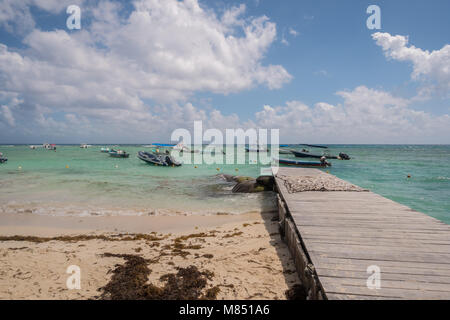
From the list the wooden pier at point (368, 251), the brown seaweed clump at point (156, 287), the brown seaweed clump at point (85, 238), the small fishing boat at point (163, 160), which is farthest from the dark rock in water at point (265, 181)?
the small fishing boat at point (163, 160)

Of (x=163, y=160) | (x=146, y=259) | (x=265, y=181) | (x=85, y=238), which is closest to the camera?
(x=146, y=259)

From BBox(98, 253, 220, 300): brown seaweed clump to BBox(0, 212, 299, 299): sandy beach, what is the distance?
0.02 metres

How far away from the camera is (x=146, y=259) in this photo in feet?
20.6

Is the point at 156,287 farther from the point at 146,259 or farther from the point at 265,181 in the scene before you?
the point at 265,181

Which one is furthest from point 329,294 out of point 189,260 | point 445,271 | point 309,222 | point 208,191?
point 208,191

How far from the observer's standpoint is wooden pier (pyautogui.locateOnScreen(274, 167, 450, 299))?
347 centimetres

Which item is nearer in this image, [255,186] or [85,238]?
[85,238]

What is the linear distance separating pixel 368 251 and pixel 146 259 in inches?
227

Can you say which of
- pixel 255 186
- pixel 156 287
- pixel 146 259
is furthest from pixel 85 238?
pixel 255 186

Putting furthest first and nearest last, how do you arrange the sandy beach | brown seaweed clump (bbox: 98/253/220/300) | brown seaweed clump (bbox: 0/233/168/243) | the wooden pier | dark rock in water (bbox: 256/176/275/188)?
1. dark rock in water (bbox: 256/176/275/188)
2. brown seaweed clump (bbox: 0/233/168/243)
3. the sandy beach
4. brown seaweed clump (bbox: 98/253/220/300)
5. the wooden pier

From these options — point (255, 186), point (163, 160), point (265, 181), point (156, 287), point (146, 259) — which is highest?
point (163, 160)

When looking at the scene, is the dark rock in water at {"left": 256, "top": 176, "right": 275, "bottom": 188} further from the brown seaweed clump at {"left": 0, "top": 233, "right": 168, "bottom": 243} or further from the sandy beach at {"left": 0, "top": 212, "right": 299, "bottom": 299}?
the brown seaweed clump at {"left": 0, "top": 233, "right": 168, "bottom": 243}

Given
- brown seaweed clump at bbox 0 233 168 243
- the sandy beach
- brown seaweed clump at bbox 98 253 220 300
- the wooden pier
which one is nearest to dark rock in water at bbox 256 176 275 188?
the sandy beach

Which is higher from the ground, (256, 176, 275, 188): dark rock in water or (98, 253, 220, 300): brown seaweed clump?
(256, 176, 275, 188): dark rock in water
